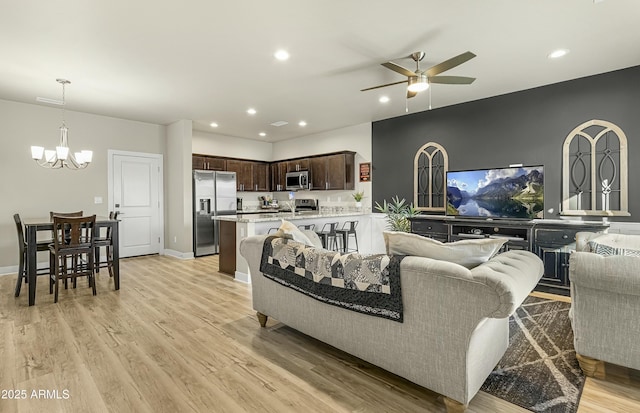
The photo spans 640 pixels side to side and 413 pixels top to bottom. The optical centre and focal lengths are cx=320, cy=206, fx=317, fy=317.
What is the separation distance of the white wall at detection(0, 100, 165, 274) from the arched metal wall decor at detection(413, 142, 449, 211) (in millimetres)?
5578

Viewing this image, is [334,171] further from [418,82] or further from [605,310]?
[605,310]

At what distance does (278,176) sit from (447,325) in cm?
716

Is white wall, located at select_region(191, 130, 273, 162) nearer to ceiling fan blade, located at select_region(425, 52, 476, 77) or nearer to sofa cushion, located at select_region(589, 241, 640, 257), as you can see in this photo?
ceiling fan blade, located at select_region(425, 52, 476, 77)

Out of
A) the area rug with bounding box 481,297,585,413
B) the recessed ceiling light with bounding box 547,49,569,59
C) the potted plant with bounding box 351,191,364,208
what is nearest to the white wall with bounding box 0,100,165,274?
the potted plant with bounding box 351,191,364,208

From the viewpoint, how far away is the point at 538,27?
114 inches

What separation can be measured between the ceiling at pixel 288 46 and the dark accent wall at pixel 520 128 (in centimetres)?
21

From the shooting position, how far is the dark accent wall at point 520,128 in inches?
153

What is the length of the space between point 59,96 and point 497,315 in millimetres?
6181

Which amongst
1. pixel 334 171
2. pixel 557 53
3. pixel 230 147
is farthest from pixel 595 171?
pixel 230 147

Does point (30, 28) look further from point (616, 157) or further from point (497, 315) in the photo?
point (616, 157)

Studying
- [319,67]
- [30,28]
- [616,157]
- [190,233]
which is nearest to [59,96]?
[30,28]

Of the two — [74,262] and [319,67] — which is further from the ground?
[319,67]

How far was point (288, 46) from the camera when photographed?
324 centimetres

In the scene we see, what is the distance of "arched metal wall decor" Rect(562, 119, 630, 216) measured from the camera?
3.93m
